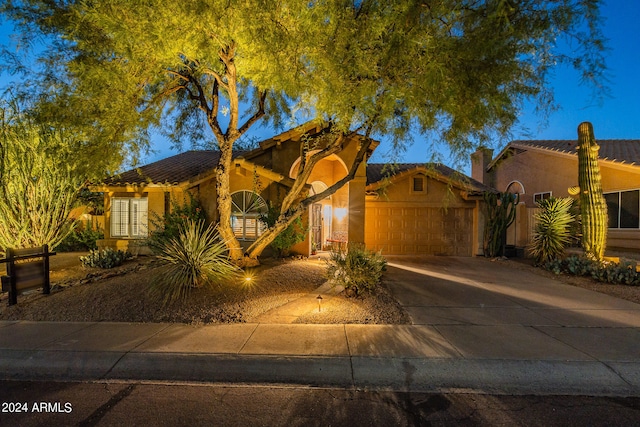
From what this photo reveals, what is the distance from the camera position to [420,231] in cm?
1432

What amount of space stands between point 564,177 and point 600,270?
8.96 metres

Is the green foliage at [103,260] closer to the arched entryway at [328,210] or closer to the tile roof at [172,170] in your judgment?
the tile roof at [172,170]

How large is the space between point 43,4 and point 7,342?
6754 mm

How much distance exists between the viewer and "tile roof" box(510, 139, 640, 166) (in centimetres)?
1330

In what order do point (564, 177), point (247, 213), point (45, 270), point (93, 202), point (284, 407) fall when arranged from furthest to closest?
point (93, 202) < point (564, 177) < point (247, 213) < point (45, 270) < point (284, 407)

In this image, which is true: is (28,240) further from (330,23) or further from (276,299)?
(330,23)

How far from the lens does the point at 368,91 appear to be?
635 centimetres

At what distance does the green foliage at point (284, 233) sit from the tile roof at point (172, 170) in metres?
2.93

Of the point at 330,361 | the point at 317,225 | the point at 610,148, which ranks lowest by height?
the point at 330,361

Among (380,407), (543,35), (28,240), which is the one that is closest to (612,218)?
(543,35)

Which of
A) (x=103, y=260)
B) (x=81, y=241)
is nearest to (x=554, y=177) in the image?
(x=103, y=260)

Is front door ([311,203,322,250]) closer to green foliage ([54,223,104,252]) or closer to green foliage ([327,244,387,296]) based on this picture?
green foliage ([327,244,387,296])

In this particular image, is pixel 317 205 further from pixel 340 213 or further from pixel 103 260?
pixel 103 260

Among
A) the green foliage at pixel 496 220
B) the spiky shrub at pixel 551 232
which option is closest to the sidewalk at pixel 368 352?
the spiky shrub at pixel 551 232
